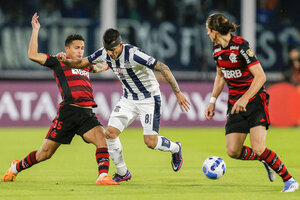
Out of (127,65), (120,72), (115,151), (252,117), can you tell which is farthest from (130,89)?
(252,117)

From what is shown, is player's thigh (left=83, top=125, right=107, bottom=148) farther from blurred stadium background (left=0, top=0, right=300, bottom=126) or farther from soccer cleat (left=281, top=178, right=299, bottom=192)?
blurred stadium background (left=0, top=0, right=300, bottom=126)

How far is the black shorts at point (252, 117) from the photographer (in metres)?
7.34

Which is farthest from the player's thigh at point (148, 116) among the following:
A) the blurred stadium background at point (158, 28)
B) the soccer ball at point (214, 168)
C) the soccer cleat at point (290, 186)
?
the blurred stadium background at point (158, 28)

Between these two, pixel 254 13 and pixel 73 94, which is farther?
pixel 254 13

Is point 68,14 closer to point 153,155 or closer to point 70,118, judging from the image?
point 153,155

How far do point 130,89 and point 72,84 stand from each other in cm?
68

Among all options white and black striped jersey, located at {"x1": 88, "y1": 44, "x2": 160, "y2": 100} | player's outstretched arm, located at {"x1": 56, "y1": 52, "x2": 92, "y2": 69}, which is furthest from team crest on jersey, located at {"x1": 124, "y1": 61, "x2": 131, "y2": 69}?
player's outstretched arm, located at {"x1": 56, "y1": 52, "x2": 92, "y2": 69}

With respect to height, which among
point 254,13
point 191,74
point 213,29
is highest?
point 213,29

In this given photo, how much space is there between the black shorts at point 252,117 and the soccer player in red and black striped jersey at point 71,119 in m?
1.44

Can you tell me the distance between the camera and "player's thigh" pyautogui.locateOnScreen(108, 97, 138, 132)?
7949mm

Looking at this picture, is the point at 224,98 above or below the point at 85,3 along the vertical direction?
below

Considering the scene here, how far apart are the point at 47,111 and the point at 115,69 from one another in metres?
8.38

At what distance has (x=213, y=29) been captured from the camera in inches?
289

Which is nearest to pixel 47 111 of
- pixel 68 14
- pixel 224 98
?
pixel 224 98
